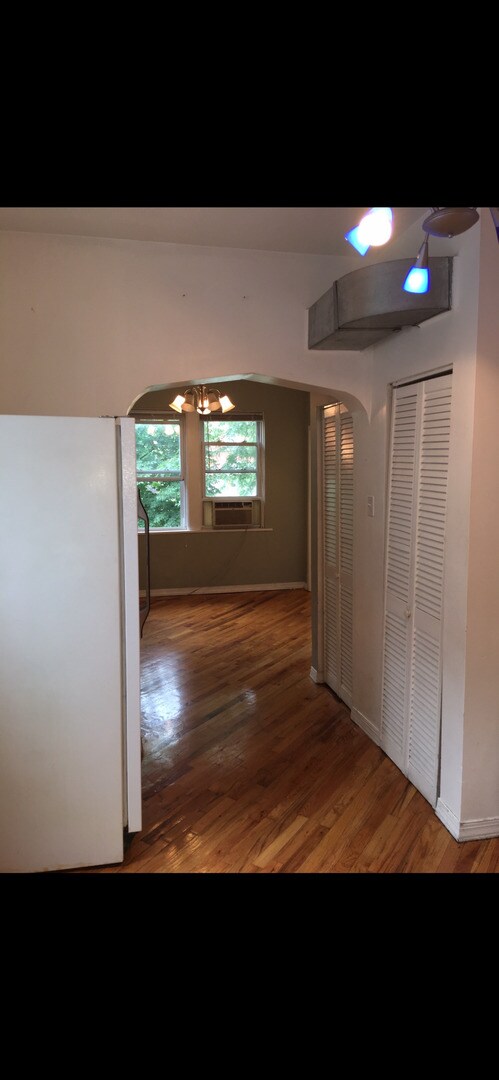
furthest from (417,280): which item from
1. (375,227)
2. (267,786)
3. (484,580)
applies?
(267,786)

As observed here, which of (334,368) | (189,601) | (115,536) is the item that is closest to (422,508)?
(334,368)

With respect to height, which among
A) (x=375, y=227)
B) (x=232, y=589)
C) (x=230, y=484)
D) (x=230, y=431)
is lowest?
(x=232, y=589)

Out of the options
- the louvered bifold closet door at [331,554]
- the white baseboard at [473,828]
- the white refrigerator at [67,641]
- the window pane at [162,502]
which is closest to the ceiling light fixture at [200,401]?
the window pane at [162,502]

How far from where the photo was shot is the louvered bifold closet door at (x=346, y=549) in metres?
3.43

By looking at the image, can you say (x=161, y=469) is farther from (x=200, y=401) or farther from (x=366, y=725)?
(x=366, y=725)

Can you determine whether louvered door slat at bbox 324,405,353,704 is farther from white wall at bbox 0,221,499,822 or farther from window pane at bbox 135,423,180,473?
window pane at bbox 135,423,180,473

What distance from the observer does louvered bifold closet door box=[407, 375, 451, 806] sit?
239cm

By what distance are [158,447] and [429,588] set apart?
499 cm

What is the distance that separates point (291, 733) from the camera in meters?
3.33

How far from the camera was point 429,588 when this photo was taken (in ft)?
8.30

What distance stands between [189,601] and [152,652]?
192cm

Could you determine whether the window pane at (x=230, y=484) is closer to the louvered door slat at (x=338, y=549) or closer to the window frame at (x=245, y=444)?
the window frame at (x=245, y=444)
